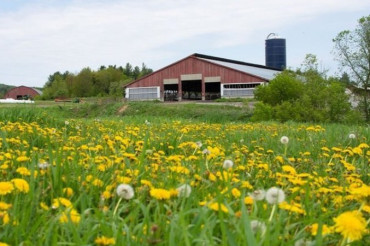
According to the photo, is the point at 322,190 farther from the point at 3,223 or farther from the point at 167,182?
the point at 3,223

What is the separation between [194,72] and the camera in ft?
175

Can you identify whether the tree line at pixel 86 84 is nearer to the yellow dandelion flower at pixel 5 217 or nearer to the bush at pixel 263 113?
the bush at pixel 263 113

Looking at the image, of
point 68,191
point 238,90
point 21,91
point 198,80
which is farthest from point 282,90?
point 21,91

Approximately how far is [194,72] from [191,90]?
10040 millimetres

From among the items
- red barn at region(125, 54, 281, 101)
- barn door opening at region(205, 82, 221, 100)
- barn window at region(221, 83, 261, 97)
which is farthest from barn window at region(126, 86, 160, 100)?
barn window at region(221, 83, 261, 97)

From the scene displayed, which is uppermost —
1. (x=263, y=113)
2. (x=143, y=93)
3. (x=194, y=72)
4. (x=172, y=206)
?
(x=194, y=72)

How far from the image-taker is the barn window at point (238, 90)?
48766mm

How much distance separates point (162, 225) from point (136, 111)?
2842 cm

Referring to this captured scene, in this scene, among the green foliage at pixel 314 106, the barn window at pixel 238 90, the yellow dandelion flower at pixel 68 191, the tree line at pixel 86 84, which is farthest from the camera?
the tree line at pixel 86 84

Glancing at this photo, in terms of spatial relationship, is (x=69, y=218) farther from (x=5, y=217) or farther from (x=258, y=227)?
(x=258, y=227)

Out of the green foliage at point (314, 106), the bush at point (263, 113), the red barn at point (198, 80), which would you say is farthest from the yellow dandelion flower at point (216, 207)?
the red barn at point (198, 80)

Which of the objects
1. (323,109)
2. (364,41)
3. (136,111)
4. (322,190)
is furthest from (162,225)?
(364,41)

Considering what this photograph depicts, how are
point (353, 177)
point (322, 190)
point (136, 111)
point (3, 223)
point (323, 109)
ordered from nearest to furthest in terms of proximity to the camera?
1. point (3, 223)
2. point (322, 190)
3. point (353, 177)
4. point (323, 109)
5. point (136, 111)

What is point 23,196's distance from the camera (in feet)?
6.33
